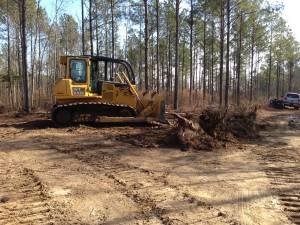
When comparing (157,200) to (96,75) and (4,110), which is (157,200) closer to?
(96,75)

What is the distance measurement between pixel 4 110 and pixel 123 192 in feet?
64.0

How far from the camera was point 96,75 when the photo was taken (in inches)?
655

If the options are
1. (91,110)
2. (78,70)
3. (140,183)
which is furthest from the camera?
(91,110)

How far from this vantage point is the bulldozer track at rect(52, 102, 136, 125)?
1598cm

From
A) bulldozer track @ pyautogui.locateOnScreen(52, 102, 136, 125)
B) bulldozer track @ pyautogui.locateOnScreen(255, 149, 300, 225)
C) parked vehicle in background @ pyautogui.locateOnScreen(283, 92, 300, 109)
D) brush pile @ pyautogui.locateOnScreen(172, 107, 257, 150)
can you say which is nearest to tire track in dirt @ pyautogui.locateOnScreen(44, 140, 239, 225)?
bulldozer track @ pyautogui.locateOnScreen(255, 149, 300, 225)

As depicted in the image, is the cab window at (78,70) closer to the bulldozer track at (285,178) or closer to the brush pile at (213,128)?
Answer: the brush pile at (213,128)

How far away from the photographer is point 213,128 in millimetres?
13578

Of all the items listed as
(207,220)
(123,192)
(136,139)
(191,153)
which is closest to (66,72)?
(136,139)

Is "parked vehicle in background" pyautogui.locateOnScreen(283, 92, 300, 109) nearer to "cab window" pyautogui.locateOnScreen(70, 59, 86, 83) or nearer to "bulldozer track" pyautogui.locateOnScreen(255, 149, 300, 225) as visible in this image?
"cab window" pyautogui.locateOnScreen(70, 59, 86, 83)

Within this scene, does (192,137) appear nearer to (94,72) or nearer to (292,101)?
(94,72)

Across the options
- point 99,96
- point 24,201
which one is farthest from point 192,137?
point 24,201

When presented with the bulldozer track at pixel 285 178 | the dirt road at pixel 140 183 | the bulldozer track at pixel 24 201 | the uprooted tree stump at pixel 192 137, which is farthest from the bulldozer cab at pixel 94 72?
the bulldozer track at pixel 24 201

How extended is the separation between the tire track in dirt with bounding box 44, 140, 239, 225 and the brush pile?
8.86 feet

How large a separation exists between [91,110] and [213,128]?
4.88 meters
